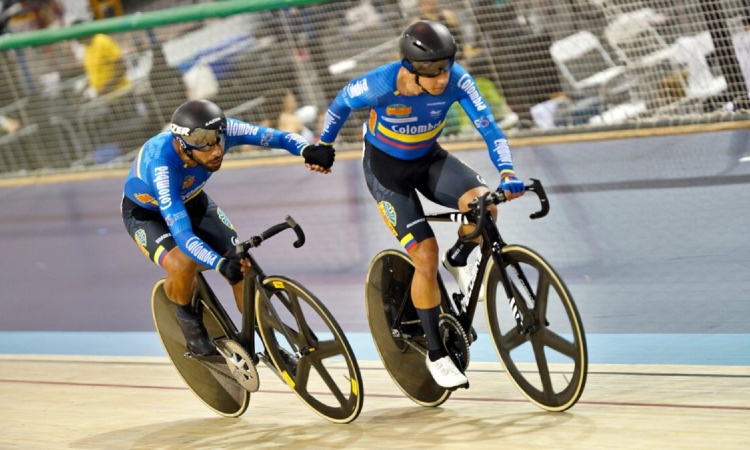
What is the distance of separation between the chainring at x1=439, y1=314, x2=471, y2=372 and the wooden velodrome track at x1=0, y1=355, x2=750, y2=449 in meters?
0.22

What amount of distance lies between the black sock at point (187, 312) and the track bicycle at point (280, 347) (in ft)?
0.15

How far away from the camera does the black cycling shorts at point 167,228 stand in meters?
4.82

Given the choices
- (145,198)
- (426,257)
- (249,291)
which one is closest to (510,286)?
(426,257)

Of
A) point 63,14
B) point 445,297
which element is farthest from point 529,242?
point 63,14

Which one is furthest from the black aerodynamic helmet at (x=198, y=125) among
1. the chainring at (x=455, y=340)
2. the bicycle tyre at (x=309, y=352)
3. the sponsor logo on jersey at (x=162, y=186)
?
the chainring at (x=455, y=340)

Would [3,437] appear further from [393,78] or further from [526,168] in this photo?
[526,168]

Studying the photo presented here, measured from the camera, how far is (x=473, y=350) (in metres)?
5.48

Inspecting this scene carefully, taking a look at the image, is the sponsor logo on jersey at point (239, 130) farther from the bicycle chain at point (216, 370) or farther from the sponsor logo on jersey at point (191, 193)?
the bicycle chain at point (216, 370)

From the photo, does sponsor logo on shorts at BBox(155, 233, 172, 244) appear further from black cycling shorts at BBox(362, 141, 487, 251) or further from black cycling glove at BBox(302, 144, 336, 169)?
black cycling shorts at BBox(362, 141, 487, 251)

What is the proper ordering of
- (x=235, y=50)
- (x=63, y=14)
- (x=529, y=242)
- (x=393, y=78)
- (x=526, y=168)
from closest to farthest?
(x=393, y=78), (x=529, y=242), (x=526, y=168), (x=235, y=50), (x=63, y=14)

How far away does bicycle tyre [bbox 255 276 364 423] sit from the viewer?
174 inches

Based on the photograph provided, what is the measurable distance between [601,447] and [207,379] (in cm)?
211

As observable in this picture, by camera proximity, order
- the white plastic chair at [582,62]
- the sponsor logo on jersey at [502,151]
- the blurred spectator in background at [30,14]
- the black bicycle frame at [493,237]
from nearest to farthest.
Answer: the black bicycle frame at [493,237] < the sponsor logo on jersey at [502,151] < the white plastic chair at [582,62] < the blurred spectator in background at [30,14]

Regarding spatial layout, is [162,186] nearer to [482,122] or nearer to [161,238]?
[161,238]
